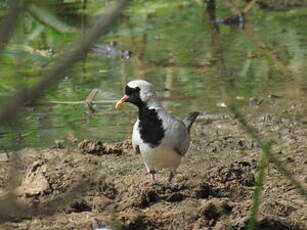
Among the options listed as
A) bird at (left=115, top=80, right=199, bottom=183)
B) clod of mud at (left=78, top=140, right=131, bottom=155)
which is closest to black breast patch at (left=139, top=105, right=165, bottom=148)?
bird at (left=115, top=80, right=199, bottom=183)

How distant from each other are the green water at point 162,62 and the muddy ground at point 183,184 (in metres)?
0.49

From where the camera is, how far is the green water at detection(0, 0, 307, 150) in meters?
7.93

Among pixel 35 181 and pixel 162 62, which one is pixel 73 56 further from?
pixel 162 62

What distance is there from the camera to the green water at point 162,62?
7.93 meters

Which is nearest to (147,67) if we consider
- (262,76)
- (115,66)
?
(115,66)

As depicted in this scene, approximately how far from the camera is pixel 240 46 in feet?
34.5

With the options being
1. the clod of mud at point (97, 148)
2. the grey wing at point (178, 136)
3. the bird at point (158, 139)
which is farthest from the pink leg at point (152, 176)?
the clod of mud at point (97, 148)

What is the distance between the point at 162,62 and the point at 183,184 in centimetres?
455

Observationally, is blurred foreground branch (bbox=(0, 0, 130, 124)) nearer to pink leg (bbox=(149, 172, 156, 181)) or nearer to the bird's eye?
pink leg (bbox=(149, 172, 156, 181))

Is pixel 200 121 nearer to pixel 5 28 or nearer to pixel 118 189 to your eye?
pixel 118 189

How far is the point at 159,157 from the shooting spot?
578 centimetres

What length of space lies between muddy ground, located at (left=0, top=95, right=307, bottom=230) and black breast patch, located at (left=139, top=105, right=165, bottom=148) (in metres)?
0.27

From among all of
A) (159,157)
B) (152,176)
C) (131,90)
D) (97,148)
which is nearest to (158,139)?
(159,157)

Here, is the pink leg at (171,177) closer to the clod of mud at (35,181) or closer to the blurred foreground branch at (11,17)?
the clod of mud at (35,181)
